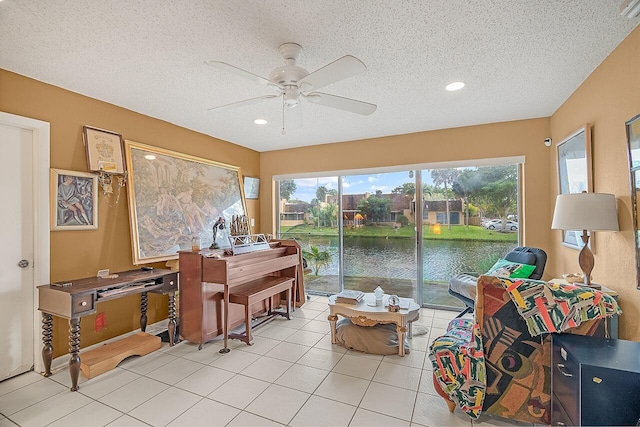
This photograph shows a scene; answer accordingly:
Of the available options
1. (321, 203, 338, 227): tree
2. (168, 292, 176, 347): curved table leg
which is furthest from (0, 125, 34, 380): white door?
(321, 203, 338, 227): tree

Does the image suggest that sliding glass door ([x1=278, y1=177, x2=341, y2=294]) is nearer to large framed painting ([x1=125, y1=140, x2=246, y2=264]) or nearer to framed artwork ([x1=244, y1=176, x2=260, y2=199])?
framed artwork ([x1=244, y1=176, x2=260, y2=199])

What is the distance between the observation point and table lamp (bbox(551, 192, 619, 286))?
2.05 m

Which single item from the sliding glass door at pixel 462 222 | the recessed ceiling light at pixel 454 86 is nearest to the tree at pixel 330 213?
the sliding glass door at pixel 462 222

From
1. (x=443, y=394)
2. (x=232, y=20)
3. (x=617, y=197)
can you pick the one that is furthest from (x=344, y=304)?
(x=232, y=20)

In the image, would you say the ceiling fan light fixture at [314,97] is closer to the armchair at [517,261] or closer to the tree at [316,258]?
the armchair at [517,261]

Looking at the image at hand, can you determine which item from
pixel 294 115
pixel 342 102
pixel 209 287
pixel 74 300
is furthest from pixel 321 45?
pixel 74 300

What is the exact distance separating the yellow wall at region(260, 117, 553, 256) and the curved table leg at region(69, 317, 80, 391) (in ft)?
10.5

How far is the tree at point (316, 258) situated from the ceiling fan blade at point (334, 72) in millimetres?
3378

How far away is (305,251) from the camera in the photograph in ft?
17.0

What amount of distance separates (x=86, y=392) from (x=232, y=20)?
293 centimetres

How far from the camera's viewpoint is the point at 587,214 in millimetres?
2102

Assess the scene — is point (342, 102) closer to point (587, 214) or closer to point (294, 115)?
point (294, 115)

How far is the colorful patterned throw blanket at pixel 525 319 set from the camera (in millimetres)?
1669

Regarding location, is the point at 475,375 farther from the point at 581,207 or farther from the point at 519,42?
the point at 519,42
